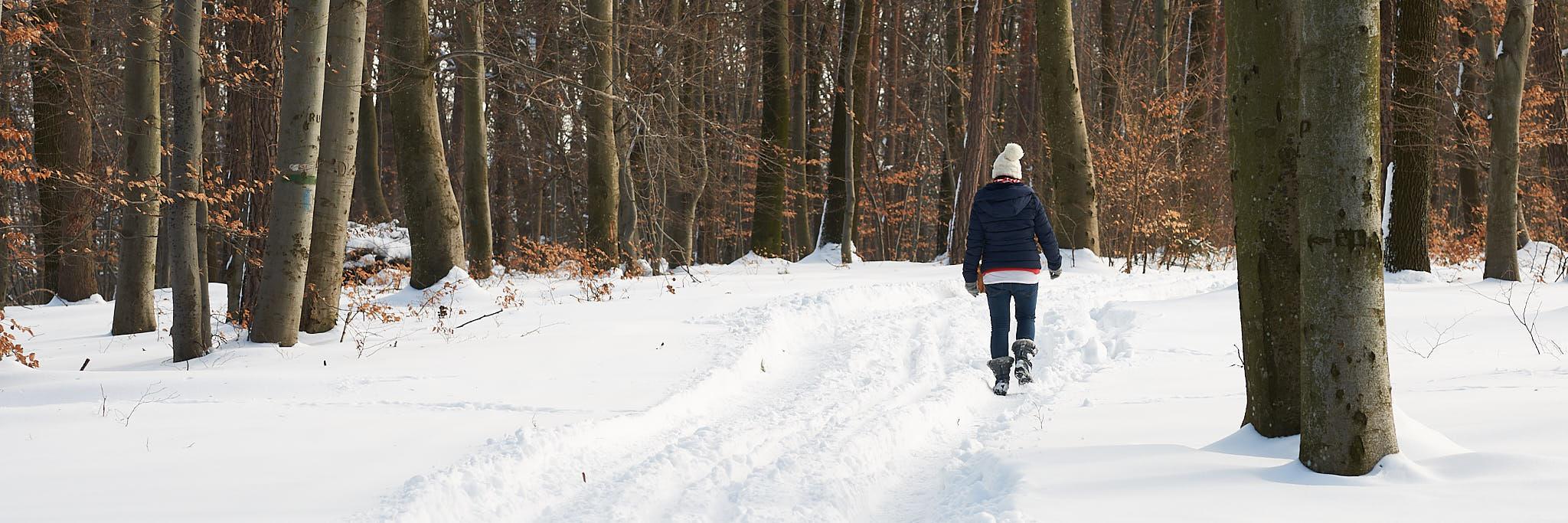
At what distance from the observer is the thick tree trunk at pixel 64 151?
12.6 metres

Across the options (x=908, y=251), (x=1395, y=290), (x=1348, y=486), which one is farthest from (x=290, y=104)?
(x=908, y=251)

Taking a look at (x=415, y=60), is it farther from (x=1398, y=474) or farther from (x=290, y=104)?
(x=1398, y=474)

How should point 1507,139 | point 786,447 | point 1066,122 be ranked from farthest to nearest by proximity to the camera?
point 1066,122 < point 1507,139 < point 786,447

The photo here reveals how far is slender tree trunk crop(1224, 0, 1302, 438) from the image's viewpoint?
4020mm

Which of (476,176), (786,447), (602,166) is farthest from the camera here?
(602,166)

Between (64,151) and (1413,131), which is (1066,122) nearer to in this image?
(1413,131)

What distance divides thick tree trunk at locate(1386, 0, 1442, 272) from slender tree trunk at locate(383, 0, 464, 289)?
12.7m

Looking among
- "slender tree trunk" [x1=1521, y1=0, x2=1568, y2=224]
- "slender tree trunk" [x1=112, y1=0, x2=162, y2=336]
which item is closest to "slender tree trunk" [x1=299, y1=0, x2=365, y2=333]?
"slender tree trunk" [x1=112, y1=0, x2=162, y2=336]

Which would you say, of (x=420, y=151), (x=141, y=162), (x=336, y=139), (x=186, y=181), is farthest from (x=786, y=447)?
(x=141, y=162)

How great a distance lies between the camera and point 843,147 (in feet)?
68.6

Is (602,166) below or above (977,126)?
below

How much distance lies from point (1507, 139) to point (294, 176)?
1425 cm

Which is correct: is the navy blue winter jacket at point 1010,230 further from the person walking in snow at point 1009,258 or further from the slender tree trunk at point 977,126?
the slender tree trunk at point 977,126

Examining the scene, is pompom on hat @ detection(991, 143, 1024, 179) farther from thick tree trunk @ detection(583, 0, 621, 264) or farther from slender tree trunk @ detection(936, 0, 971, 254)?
slender tree trunk @ detection(936, 0, 971, 254)
